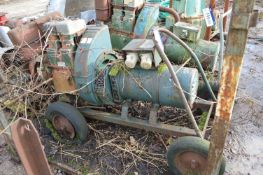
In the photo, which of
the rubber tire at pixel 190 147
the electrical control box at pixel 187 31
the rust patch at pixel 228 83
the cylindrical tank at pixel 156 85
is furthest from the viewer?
the electrical control box at pixel 187 31

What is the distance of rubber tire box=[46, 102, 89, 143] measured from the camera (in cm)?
326

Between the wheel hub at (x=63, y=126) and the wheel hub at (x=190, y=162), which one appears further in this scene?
the wheel hub at (x=63, y=126)

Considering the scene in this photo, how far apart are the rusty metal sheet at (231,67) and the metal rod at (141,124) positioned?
924 mm

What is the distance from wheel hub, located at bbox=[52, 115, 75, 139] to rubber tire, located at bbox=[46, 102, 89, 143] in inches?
2.4

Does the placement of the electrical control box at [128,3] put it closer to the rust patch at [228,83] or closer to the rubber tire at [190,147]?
the rubber tire at [190,147]

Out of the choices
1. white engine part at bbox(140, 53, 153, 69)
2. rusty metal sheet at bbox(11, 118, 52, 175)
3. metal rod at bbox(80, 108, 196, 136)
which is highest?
white engine part at bbox(140, 53, 153, 69)

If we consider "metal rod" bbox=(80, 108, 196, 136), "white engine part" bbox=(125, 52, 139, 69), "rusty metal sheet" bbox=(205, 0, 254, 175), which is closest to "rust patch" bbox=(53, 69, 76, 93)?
"metal rod" bbox=(80, 108, 196, 136)

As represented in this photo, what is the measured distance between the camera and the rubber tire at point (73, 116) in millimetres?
3260

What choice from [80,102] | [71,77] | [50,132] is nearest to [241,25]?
[71,77]

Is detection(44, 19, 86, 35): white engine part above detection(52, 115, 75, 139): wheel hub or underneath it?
above

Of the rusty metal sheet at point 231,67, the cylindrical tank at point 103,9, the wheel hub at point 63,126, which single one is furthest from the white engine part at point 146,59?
the cylindrical tank at point 103,9

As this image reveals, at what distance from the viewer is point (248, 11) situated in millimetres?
1650

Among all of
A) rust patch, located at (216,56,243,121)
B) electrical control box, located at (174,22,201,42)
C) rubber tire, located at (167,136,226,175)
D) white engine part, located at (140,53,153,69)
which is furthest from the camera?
electrical control box, located at (174,22,201,42)

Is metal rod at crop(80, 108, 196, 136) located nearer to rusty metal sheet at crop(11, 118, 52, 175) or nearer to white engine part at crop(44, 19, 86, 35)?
white engine part at crop(44, 19, 86, 35)
